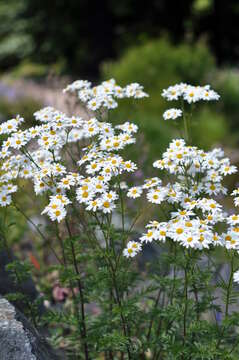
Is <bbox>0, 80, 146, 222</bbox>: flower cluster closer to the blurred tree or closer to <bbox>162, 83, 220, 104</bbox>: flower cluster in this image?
<bbox>162, 83, 220, 104</bbox>: flower cluster

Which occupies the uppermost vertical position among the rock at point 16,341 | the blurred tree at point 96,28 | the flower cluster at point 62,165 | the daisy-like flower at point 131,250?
the blurred tree at point 96,28

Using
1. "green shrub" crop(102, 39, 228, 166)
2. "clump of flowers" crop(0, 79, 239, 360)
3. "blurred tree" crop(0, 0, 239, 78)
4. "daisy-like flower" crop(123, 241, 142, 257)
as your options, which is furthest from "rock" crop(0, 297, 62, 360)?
"blurred tree" crop(0, 0, 239, 78)

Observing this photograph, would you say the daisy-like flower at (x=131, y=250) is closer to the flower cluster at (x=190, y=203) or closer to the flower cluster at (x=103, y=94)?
the flower cluster at (x=190, y=203)

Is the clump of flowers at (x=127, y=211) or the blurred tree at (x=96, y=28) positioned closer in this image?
the clump of flowers at (x=127, y=211)

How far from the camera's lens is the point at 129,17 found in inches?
593

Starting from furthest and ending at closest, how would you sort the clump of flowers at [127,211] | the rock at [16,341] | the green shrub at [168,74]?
the green shrub at [168,74], the clump of flowers at [127,211], the rock at [16,341]

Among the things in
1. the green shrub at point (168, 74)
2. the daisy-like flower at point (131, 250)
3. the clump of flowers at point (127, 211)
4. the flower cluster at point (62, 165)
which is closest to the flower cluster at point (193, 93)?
the clump of flowers at point (127, 211)

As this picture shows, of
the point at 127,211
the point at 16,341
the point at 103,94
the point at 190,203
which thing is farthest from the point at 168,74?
the point at 16,341

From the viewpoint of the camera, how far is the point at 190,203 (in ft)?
6.51

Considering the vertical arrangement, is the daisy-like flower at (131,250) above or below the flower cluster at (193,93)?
below

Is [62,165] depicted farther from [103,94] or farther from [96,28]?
[96,28]

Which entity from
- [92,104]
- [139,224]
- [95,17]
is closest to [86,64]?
[95,17]

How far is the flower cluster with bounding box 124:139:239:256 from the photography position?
5.82ft

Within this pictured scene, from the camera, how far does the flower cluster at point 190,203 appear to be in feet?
5.82
